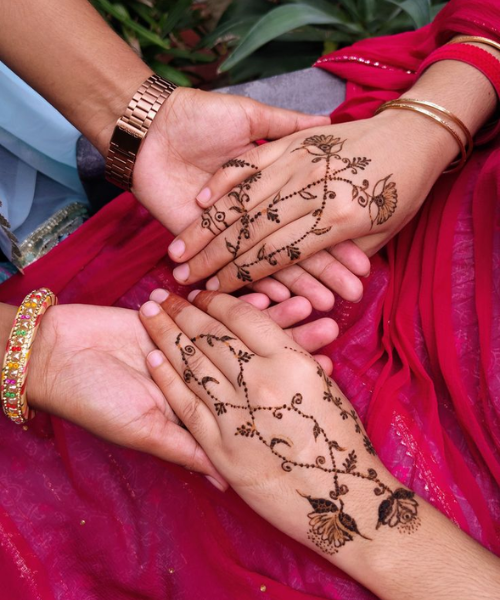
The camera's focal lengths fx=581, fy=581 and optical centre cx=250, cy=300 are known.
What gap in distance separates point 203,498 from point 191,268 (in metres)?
0.44

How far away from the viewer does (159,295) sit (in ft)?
3.69

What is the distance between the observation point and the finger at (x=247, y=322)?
998mm

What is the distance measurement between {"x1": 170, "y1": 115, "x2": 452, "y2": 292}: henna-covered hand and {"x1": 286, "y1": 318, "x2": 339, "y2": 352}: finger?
131mm

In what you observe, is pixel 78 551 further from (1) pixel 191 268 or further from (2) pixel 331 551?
(1) pixel 191 268

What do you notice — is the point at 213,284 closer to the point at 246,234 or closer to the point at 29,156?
the point at 246,234

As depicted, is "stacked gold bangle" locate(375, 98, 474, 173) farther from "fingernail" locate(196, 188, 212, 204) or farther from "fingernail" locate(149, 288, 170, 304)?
"fingernail" locate(149, 288, 170, 304)

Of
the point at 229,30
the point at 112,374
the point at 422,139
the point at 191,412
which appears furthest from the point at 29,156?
the point at 229,30

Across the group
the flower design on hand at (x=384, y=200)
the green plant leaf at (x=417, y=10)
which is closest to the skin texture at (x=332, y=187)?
the flower design on hand at (x=384, y=200)

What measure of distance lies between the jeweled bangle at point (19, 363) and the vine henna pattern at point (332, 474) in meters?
0.32

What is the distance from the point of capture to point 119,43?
1.25 m

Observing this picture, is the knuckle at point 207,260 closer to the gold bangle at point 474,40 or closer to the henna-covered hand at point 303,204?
the henna-covered hand at point 303,204

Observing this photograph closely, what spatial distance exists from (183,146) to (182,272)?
271 millimetres

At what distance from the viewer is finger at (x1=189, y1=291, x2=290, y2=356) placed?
1.00m

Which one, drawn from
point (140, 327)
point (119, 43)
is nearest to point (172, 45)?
point (119, 43)
